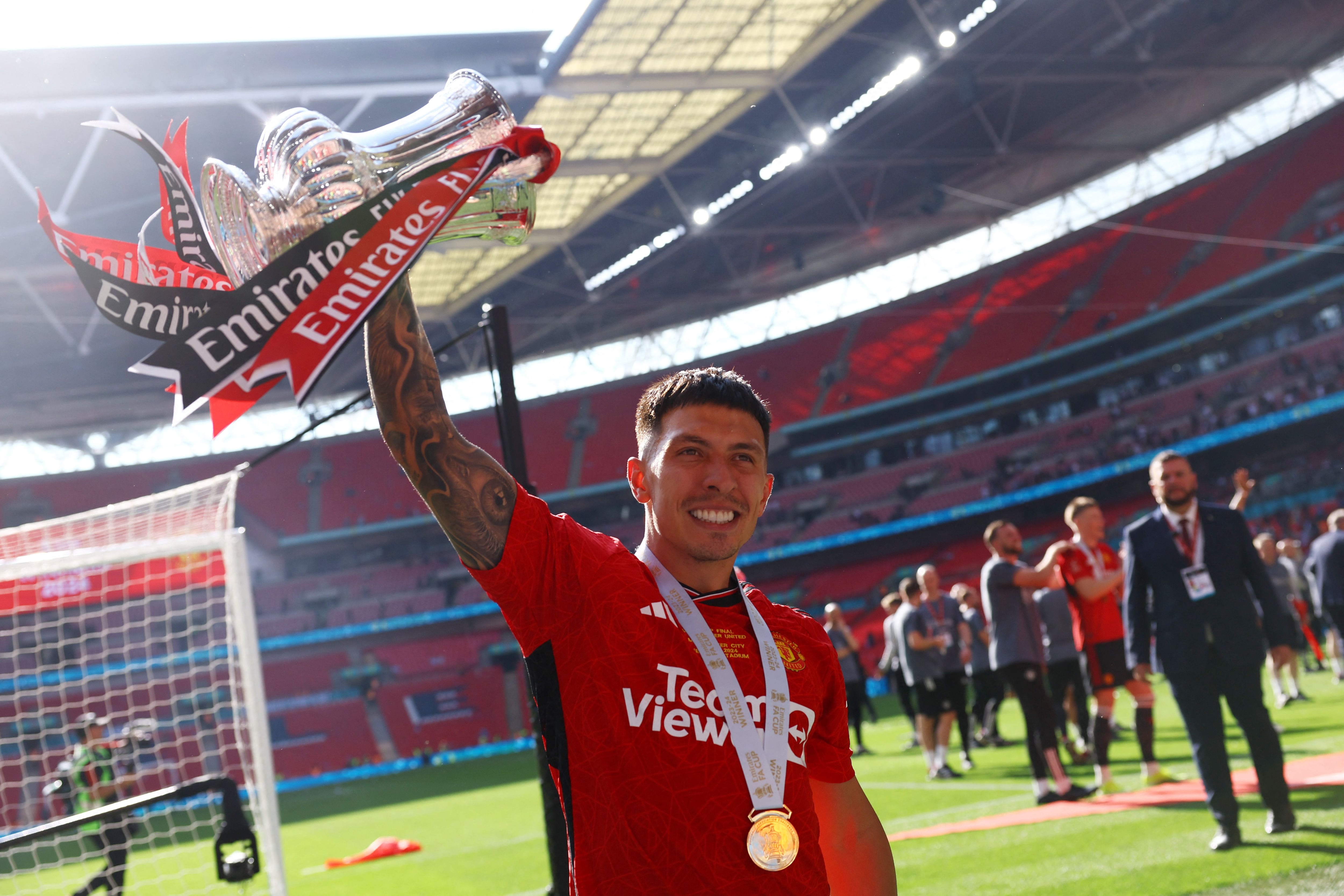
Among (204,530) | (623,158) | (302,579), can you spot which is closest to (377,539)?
(302,579)

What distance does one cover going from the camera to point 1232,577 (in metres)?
4.96

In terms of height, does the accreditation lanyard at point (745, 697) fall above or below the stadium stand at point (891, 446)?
below

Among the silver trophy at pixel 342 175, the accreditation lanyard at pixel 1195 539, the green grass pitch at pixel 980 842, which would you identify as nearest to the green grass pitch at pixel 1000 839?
the green grass pitch at pixel 980 842

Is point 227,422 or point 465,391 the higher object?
point 465,391

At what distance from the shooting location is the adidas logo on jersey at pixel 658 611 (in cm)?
167

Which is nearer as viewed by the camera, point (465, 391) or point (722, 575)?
point (722, 575)

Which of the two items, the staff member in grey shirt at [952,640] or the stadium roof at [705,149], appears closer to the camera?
the staff member in grey shirt at [952,640]

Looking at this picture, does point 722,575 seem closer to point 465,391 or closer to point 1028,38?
point 1028,38

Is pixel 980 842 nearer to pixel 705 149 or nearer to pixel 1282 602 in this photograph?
pixel 1282 602

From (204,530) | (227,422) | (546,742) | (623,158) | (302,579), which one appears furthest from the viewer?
(302,579)

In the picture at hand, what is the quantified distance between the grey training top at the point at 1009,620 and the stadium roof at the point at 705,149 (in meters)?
11.4

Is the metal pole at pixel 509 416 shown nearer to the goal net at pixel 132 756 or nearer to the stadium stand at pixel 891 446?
the goal net at pixel 132 756

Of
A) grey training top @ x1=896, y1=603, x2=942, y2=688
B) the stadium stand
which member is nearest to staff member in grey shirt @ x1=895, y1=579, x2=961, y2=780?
grey training top @ x1=896, y1=603, x2=942, y2=688

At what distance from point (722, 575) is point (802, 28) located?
56.9 ft
